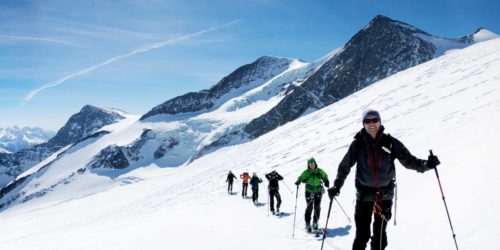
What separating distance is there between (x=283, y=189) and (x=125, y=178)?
18704 centimetres

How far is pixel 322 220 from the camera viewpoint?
12.8 m

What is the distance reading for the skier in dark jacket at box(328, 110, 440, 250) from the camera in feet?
19.1

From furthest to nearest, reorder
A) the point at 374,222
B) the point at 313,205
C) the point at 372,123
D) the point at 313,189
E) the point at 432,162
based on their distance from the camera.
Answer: the point at 313,205 → the point at 313,189 → the point at 374,222 → the point at 372,123 → the point at 432,162

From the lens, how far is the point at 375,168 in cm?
591

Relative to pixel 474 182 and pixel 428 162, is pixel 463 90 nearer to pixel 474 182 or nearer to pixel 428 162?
pixel 474 182

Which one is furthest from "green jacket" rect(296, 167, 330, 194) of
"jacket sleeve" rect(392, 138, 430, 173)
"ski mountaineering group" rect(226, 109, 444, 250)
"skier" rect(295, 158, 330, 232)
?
"jacket sleeve" rect(392, 138, 430, 173)

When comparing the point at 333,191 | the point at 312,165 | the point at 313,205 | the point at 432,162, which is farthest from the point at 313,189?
the point at 432,162

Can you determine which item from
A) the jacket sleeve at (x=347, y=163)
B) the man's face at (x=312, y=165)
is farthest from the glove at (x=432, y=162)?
the man's face at (x=312, y=165)

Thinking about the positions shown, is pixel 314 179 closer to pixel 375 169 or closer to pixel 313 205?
pixel 313 205

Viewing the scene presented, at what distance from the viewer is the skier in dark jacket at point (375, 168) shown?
581 cm

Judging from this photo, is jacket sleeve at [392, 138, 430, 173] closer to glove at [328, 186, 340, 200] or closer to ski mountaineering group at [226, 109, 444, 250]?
ski mountaineering group at [226, 109, 444, 250]

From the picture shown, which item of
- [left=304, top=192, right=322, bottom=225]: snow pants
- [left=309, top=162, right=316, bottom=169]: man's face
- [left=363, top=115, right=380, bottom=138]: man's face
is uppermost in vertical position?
[left=363, top=115, right=380, bottom=138]: man's face

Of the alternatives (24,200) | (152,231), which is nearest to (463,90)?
(152,231)

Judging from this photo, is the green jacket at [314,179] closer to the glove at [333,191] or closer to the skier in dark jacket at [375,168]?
the glove at [333,191]
